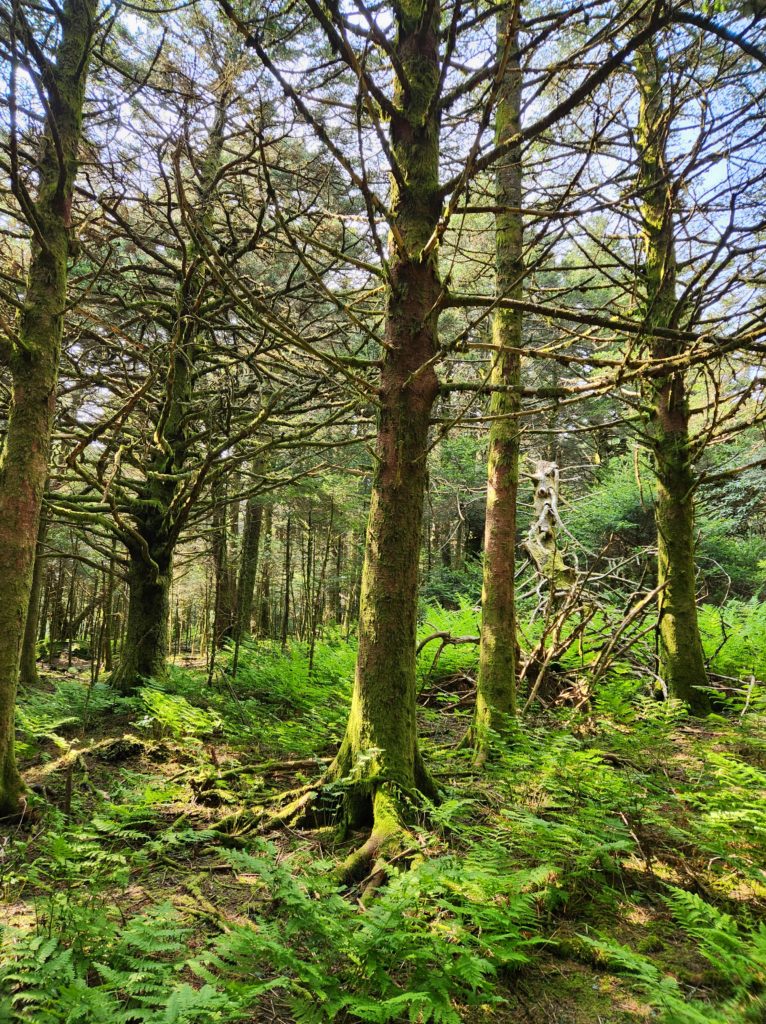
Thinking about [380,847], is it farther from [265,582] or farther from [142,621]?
[265,582]

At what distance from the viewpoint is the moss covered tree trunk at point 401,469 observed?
136 inches

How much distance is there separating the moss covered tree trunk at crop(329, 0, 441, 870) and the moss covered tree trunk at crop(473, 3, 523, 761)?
1.21 meters

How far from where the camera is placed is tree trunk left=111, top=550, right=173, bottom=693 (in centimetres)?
684

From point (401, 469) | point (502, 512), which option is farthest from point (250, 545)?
point (401, 469)

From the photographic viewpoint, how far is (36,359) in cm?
400

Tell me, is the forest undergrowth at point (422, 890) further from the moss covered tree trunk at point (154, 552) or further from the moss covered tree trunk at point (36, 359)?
the moss covered tree trunk at point (154, 552)

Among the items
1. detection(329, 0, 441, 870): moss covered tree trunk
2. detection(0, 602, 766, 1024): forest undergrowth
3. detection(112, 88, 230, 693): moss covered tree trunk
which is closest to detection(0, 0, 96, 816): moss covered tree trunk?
detection(0, 602, 766, 1024): forest undergrowth

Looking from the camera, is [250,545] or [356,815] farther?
[250,545]

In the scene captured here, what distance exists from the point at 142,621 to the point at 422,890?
560 cm

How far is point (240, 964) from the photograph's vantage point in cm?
205

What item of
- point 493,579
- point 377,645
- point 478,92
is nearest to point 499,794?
point 377,645

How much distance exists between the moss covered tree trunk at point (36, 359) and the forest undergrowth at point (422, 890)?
1131 mm

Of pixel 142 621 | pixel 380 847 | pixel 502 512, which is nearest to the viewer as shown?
pixel 380 847

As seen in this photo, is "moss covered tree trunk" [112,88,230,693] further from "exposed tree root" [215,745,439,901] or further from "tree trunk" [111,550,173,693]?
"exposed tree root" [215,745,439,901]
